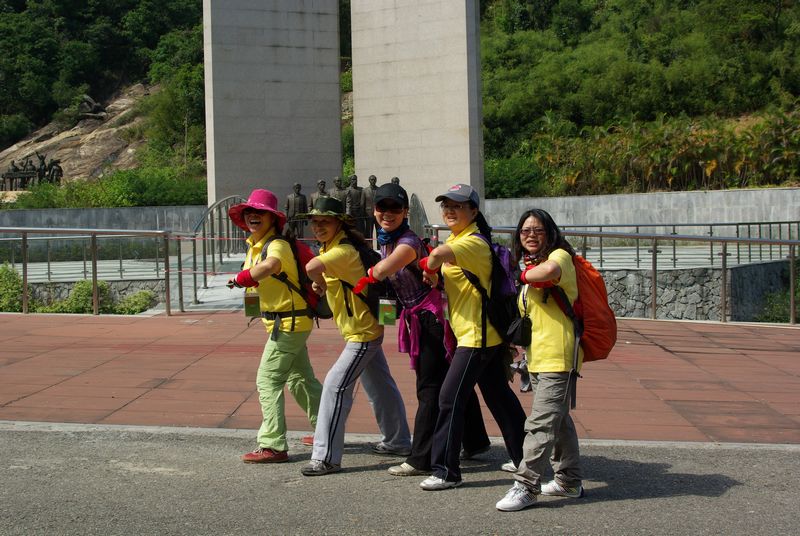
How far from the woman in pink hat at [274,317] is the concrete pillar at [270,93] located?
719 inches

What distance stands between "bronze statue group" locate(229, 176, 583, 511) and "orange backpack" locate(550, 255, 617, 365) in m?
0.08

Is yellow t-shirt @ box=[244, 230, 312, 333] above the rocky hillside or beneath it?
beneath

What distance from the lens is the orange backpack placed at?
15.8 ft

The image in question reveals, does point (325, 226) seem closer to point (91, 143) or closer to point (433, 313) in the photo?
point (433, 313)

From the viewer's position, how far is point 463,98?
22.1 m

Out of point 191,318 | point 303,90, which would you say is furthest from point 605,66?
point 191,318

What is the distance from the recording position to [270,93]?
2386 centimetres

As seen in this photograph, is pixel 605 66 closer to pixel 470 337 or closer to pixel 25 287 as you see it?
pixel 25 287

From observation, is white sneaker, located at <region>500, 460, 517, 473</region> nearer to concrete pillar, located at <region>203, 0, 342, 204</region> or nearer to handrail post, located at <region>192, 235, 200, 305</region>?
handrail post, located at <region>192, 235, 200, 305</region>

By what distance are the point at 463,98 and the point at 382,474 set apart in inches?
695

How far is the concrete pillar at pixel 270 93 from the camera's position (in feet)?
76.9

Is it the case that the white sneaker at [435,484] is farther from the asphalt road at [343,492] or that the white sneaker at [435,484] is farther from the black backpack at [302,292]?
the black backpack at [302,292]

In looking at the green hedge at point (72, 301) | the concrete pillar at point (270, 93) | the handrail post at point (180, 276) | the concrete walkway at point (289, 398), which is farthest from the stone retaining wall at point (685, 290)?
the concrete pillar at point (270, 93)

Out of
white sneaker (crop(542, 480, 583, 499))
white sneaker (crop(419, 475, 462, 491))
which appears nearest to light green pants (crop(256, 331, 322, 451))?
white sneaker (crop(419, 475, 462, 491))
